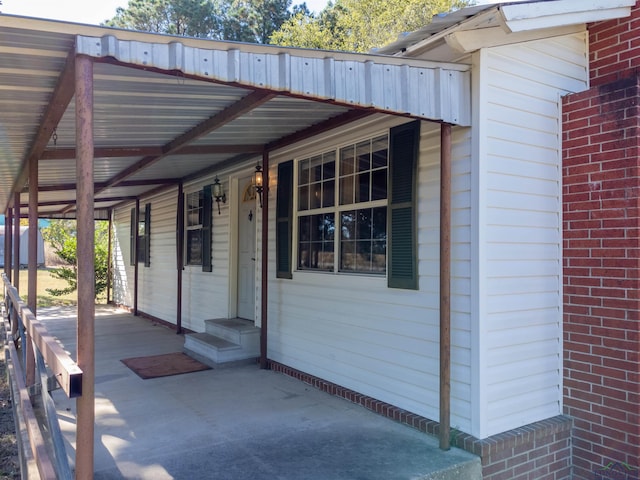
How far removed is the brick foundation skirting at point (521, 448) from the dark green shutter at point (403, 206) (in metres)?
1.05

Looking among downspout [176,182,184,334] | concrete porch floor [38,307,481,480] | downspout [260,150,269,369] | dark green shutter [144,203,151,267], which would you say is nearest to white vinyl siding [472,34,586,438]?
concrete porch floor [38,307,481,480]

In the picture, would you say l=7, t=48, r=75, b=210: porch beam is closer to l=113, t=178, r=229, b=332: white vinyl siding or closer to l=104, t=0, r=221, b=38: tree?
l=113, t=178, r=229, b=332: white vinyl siding

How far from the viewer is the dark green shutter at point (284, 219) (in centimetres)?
544

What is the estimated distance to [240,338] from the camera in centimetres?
592

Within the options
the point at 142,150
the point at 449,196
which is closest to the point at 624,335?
the point at 449,196

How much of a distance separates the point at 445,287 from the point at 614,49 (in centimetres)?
233

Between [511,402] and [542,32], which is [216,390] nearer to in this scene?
[511,402]

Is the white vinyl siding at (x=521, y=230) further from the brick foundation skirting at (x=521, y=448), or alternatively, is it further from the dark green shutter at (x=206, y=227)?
the dark green shutter at (x=206, y=227)

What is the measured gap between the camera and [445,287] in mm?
3330

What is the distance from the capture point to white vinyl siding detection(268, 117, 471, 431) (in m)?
Result: 3.44

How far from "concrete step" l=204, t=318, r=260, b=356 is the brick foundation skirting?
8.08 feet

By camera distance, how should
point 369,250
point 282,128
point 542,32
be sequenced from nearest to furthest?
point 542,32, point 369,250, point 282,128

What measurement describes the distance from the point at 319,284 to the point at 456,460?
224 centimetres

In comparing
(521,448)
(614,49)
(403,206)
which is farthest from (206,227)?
(614,49)
